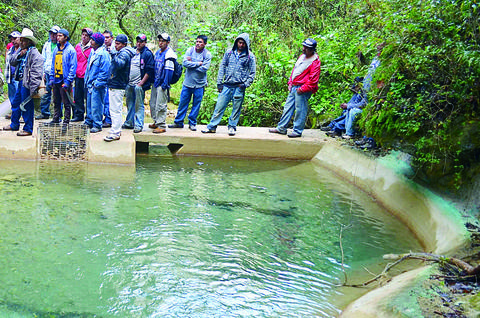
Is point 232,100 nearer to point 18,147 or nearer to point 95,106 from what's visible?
point 95,106

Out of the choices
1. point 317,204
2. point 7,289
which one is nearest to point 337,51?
point 317,204

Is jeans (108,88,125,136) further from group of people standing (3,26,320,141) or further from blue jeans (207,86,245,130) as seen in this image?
blue jeans (207,86,245,130)

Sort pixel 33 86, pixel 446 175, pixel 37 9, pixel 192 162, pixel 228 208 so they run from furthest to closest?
pixel 37 9
pixel 192 162
pixel 33 86
pixel 228 208
pixel 446 175

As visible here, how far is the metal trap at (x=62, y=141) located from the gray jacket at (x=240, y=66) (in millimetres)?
2861

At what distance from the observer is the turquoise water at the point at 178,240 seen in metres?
3.94

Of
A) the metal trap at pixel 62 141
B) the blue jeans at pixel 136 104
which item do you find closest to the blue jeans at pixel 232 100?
the blue jeans at pixel 136 104

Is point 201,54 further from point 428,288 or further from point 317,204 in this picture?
point 428,288

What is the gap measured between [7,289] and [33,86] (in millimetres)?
4771

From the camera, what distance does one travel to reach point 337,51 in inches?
420

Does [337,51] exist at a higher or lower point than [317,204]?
higher

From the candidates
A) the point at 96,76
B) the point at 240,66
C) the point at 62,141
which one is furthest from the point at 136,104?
the point at 240,66

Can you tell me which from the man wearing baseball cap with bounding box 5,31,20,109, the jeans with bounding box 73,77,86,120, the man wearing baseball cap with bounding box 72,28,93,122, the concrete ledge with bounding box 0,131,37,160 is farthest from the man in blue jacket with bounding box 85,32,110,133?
the man wearing baseball cap with bounding box 5,31,20,109

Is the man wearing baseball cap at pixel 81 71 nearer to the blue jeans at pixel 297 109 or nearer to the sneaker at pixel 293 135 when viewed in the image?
the blue jeans at pixel 297 109

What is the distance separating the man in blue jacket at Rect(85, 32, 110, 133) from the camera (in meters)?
8.00
